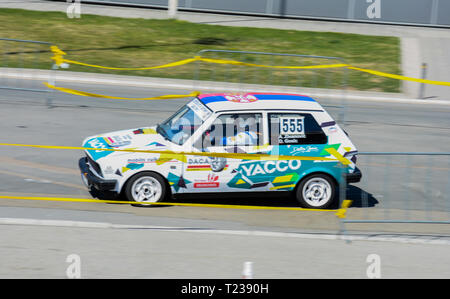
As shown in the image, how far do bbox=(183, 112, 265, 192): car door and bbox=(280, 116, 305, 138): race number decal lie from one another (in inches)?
13.9

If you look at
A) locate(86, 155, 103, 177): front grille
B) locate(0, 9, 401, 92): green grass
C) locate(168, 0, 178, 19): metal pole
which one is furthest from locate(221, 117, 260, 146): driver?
locate(168, 0, 178, 19): metal pole

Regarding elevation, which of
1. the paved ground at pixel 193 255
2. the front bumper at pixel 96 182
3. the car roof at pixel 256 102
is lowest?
the paved ground at pixel 193 255

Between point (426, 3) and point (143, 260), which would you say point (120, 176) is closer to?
point (143, 260)

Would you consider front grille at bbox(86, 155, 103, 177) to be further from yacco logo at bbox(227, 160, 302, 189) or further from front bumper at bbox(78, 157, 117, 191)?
yacco logo at bbox(227, 160, 302, 189)

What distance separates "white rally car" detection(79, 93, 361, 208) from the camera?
1019cm

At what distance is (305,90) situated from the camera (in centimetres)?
1948

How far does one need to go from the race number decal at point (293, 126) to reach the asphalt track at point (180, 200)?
4.11ft

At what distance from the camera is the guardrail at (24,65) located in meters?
18.7

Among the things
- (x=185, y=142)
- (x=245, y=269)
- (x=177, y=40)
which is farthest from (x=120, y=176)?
(x=177, y=40)

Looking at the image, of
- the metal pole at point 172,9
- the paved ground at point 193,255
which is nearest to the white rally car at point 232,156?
the paved ground at point 193,255

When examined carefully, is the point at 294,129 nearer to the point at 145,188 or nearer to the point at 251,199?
the point at 251,199

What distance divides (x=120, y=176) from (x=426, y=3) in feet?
73.6

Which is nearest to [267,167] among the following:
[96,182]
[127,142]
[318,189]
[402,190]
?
[318,189]

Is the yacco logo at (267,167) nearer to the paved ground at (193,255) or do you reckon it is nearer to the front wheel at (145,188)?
the front wheel at (145,188)
